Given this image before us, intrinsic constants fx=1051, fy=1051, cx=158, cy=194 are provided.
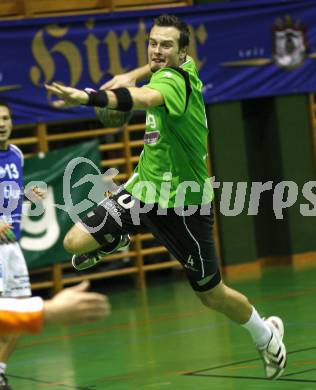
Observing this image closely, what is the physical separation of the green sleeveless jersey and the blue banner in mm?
6223

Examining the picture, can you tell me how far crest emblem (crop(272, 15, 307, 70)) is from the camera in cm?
1570

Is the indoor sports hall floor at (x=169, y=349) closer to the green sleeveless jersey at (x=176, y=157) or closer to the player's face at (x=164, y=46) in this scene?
the green sleeveless jersey at (x=176, y=157)

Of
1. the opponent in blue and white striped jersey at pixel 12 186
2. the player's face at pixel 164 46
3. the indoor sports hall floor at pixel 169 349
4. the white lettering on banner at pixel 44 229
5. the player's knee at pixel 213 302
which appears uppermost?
the player's face at pixel 164 46

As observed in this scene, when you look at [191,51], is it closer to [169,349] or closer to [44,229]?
[44,229]

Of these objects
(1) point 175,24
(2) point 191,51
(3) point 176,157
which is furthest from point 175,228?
(2) point 191,51

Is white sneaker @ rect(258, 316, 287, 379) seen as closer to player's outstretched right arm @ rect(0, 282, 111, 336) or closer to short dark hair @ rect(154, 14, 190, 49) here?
short dark hair @ rect(154, 14, 190, 49)

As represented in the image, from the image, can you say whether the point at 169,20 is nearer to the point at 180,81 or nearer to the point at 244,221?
the point at 180,81

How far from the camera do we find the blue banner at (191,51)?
13.6 m

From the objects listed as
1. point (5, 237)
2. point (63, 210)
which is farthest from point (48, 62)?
point (5, 237)

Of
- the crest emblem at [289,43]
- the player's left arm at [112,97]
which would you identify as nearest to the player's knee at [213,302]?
the player's left arm at [112,97]

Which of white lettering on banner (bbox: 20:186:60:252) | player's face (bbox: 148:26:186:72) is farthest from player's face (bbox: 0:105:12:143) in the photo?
white lettering on banner (bbox: 20:186:60:252)

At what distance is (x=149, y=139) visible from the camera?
748 centimetres

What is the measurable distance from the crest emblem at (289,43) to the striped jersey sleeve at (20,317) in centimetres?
1245

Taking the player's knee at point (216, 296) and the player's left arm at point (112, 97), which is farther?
the player's knee at point (216, 296)
